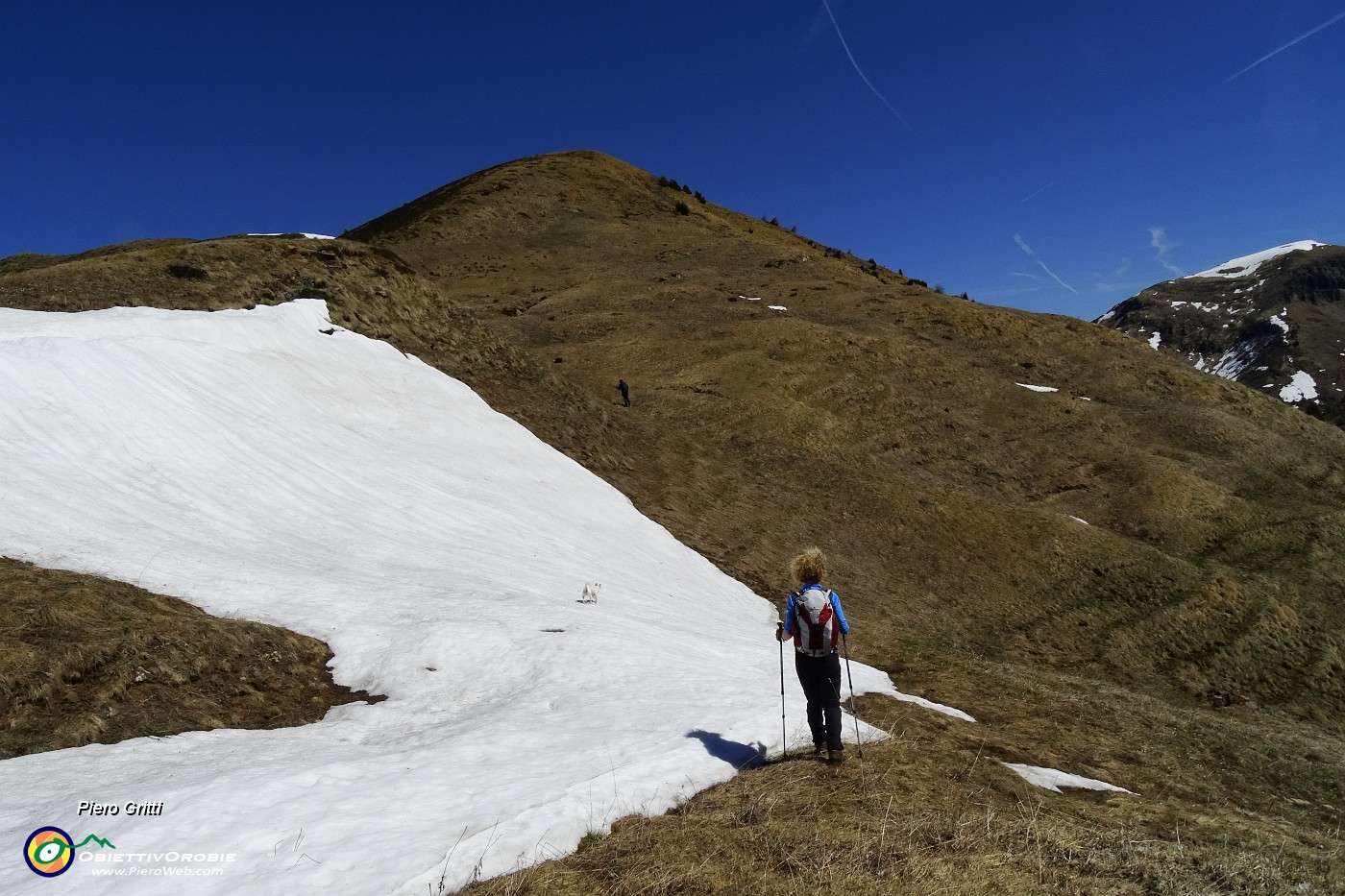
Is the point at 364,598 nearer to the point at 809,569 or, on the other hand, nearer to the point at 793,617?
the point at 793,617

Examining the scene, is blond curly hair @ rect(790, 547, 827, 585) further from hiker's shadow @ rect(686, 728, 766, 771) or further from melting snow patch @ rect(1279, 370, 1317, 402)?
melting snow patch @ rect(1279, 370, 1317, 402)

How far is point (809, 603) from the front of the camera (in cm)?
859

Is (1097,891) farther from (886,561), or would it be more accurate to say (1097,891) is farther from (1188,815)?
(886,561)

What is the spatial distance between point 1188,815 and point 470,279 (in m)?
57.6

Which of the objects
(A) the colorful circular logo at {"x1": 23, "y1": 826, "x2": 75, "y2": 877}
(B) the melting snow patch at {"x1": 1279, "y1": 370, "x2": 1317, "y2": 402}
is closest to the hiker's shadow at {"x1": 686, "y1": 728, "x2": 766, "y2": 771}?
(A) the colorful circular logo at {"x1": 23, "y1": 826, "x2": 75, "y2": 877}

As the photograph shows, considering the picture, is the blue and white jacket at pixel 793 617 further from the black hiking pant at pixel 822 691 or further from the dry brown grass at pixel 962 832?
the dry brown grass at pixel 962 832

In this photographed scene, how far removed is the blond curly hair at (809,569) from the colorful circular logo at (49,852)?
681cm

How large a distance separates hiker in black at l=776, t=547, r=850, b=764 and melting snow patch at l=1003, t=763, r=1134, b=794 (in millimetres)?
3005

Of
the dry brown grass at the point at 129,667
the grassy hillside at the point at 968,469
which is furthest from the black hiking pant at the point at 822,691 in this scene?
the grassy hillside at the point at 968,469

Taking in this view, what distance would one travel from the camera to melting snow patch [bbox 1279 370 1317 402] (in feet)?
519

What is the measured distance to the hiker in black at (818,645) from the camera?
849 centimetres

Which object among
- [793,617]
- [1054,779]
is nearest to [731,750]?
[793,617]

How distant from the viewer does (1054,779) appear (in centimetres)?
1007

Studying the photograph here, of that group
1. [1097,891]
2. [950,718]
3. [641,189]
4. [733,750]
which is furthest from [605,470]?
[641,189]
